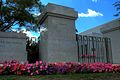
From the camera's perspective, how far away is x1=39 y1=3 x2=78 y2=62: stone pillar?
895cm

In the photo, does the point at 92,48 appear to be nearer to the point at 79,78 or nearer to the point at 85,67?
the point at 85,67

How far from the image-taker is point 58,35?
9.23 m

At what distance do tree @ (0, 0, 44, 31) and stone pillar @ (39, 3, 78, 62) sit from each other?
966 centimetres

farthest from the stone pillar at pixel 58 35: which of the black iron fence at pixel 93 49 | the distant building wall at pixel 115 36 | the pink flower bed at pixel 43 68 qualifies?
the distant building wall at pixel 115 36

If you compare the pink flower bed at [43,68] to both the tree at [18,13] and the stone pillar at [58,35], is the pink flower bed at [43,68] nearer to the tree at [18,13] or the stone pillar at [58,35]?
the stone pillar at [58,35]

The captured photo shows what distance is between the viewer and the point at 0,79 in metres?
5.00

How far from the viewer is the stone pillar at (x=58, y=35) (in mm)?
8952

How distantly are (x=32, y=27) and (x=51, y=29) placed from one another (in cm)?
1132

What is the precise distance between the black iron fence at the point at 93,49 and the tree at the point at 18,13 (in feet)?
30.6

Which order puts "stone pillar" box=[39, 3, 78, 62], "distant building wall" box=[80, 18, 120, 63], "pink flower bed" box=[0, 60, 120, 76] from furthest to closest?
1. "distant building wall" box=[80, 18, 120, 63]
2. "stone pillar" box=[39, 3, 78, 62]
3. "pink flower bed" box=[0, 60, 120, 76]

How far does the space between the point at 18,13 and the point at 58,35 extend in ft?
36.1

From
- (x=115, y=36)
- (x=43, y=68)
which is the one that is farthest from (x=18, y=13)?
(x=43, y=68)

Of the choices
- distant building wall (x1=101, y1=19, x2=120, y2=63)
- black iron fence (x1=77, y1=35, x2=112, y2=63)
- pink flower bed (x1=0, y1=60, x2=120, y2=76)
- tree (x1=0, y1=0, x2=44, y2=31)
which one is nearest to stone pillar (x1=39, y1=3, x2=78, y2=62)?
black iron fence (x1=77, y1=35, x2=112, y2=63)

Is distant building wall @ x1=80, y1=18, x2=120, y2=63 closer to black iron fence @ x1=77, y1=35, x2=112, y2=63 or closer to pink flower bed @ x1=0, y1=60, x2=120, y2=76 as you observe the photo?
black iron fence @ x1=77, y1=35, x2=112, y2=63
